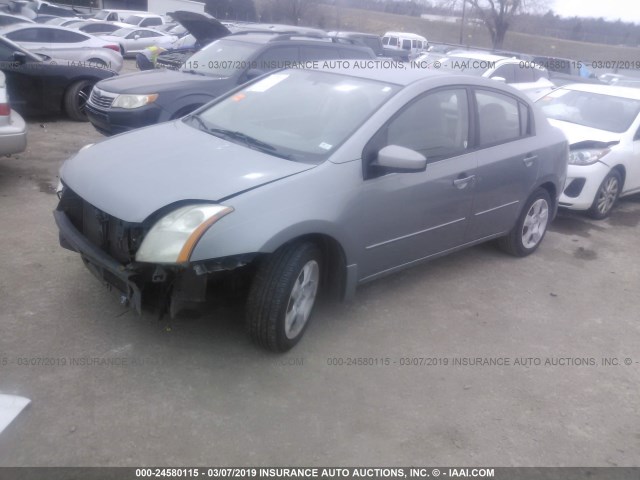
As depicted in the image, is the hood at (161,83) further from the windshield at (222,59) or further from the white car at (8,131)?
the white car at (8,131)

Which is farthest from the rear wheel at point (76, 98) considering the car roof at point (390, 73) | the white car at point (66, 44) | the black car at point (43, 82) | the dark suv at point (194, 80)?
the car roof at point (390, 73)

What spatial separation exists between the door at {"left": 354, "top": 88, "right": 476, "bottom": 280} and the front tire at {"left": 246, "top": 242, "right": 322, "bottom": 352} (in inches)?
18.1

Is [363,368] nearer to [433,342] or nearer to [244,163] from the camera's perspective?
[433,342]

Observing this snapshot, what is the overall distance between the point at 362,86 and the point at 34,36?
13.1m

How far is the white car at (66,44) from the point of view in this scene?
43.9 ft

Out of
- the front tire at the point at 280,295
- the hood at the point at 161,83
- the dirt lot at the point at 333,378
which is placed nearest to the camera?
the dirt lot at the point at 333,378

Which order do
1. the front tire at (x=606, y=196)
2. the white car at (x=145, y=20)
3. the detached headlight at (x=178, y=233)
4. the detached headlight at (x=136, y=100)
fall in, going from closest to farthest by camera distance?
A: the detached headlight at (x=178, y=233) → the front tire at (x=606, y=196) → the detached headlight at (x=136, y=100) → the white car at (x=145, y=20)

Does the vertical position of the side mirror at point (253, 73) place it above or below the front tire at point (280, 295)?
above

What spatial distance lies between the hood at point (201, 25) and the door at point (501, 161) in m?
7.01

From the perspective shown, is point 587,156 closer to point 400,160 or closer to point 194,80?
point 400,160

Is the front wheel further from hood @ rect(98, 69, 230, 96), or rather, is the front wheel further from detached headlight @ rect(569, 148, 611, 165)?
hood @ rect(98, 69, 230, 96)

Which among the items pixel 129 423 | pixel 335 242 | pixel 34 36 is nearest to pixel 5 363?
pixel 129 423

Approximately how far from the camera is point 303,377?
132 inches

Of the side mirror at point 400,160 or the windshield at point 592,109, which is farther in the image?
the windshield at point 592,109
